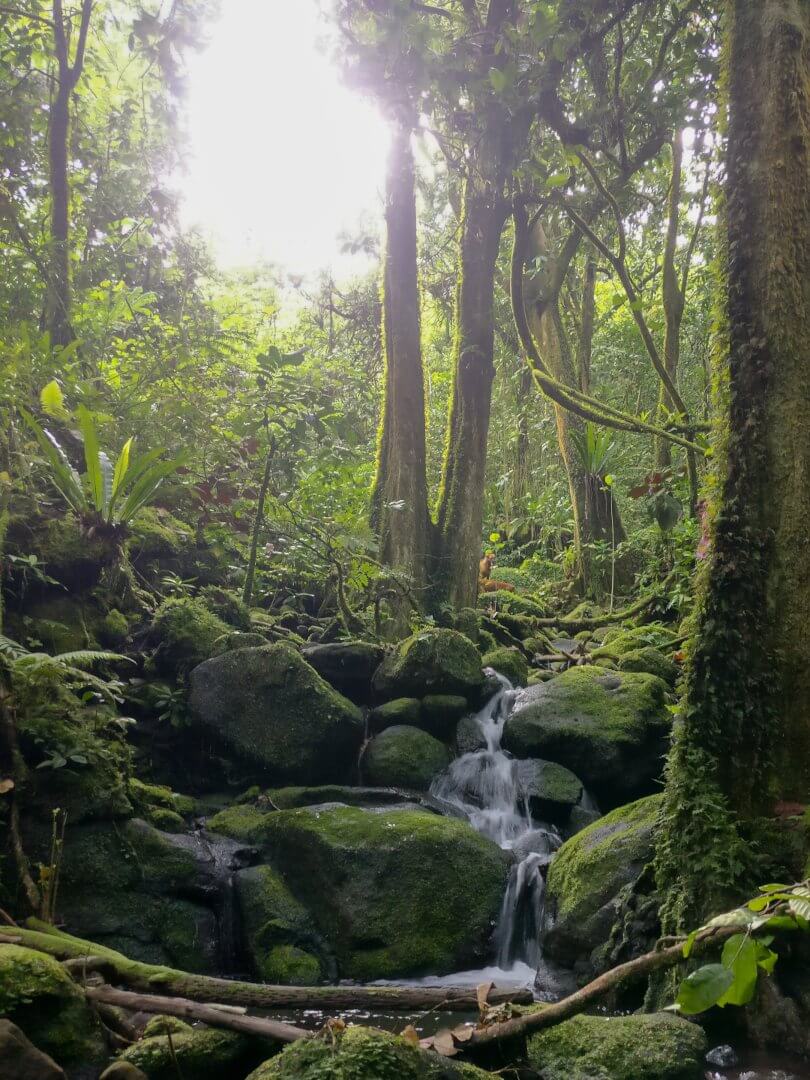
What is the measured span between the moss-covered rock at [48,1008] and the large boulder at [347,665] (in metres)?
4.90

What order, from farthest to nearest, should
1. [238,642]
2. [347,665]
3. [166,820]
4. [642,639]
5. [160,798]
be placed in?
[642,639] < [347,665] < [238,642] < [160,798] < [166,820]

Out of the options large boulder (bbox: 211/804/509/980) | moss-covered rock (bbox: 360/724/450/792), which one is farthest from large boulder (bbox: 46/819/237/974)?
moss-covered rock (bbox: 360/724/450/792)

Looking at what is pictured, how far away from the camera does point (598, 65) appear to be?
7.83m

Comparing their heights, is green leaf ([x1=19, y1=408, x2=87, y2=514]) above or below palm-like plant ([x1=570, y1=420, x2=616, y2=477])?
below

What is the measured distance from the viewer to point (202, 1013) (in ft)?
9.85

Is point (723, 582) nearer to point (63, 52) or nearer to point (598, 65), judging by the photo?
point (598, 65)

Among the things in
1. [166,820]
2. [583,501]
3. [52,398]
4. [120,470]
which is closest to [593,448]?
[583,501]

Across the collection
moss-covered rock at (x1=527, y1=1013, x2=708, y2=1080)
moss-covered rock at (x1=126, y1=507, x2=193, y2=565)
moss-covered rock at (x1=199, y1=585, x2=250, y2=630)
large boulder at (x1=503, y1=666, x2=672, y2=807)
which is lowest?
moss-covered rock at (x1=527, y1=1013, x2=708, y2=1080)

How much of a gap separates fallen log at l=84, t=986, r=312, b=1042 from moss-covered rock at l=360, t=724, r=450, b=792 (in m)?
3.83

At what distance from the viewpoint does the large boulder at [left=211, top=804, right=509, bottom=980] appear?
4.95 meters

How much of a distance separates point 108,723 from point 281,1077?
11.9 feet

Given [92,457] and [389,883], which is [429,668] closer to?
[389,883]

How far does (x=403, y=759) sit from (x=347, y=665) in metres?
1.40

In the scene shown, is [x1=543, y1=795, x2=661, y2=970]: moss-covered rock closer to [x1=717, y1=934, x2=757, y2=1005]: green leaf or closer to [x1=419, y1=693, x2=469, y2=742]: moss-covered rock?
[x1=419, y1=693, x2=469, y2=742]: moss-covered rock
